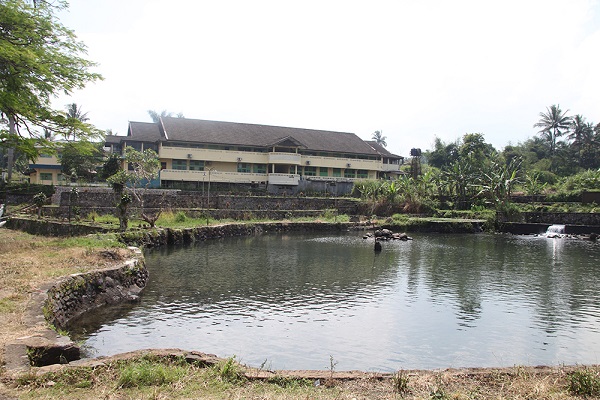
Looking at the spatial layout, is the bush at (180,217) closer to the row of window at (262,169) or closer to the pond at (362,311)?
the pond at (362,311)

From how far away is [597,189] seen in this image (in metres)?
47.6

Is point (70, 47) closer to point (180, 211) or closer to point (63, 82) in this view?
point (63, 82)

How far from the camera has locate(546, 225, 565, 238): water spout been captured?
4178cm

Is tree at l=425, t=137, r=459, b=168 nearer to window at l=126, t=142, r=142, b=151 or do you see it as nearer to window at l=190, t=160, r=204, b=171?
window at l=190, t=160, r=204, b=171

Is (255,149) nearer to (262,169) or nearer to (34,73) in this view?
(262,169)

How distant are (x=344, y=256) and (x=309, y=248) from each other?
425 cm

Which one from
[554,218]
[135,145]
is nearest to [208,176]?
[135,145]

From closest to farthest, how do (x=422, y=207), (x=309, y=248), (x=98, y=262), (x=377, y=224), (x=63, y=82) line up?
1. (x=98, y=262)
2. (x=63, y=82)
3. (x=309, y=248)
4. (x=377, y=224)
5. (x=422, y=207)

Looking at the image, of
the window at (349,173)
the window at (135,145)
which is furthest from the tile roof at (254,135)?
the window at (135,145)

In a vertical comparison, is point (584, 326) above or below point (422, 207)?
below

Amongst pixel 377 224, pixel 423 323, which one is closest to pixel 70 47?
pixel 423 323

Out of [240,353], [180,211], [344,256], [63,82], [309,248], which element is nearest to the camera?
[240,353]

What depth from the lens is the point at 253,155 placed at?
5706 centimetres

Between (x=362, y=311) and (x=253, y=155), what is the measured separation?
143 feet
